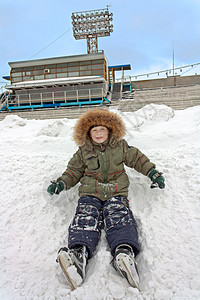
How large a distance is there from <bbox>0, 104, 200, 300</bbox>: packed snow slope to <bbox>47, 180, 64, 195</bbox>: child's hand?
0.97ft

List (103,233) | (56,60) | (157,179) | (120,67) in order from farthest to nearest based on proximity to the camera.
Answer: (120,67)
(56,60)
(157,179)
(103,233)

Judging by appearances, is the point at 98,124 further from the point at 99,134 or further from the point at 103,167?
the point at 103,167

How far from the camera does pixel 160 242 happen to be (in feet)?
6.20

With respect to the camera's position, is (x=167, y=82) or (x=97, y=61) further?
(x=167, y=82)

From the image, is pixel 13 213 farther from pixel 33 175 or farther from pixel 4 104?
pixel 4 104

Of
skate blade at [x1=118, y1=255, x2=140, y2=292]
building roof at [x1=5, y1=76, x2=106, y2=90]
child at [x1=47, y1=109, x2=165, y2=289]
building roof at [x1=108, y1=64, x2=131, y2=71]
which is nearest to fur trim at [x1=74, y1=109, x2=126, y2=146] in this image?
child at [x1=47, y1=109, x2=165, y2=289]

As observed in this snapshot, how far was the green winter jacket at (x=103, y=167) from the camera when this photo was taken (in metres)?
2.33

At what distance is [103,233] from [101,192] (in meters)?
0.44

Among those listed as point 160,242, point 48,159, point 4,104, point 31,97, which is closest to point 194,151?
point 160,242

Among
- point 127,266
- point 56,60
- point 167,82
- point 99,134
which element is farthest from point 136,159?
point 167,82

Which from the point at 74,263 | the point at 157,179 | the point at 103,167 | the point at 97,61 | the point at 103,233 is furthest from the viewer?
the point at 97,61

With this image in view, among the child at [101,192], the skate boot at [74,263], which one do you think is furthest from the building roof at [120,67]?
the skate boot at [74,263]

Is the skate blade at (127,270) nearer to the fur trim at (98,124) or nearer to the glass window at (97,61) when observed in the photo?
the fur trim at (98,124)

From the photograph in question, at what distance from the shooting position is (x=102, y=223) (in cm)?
217
